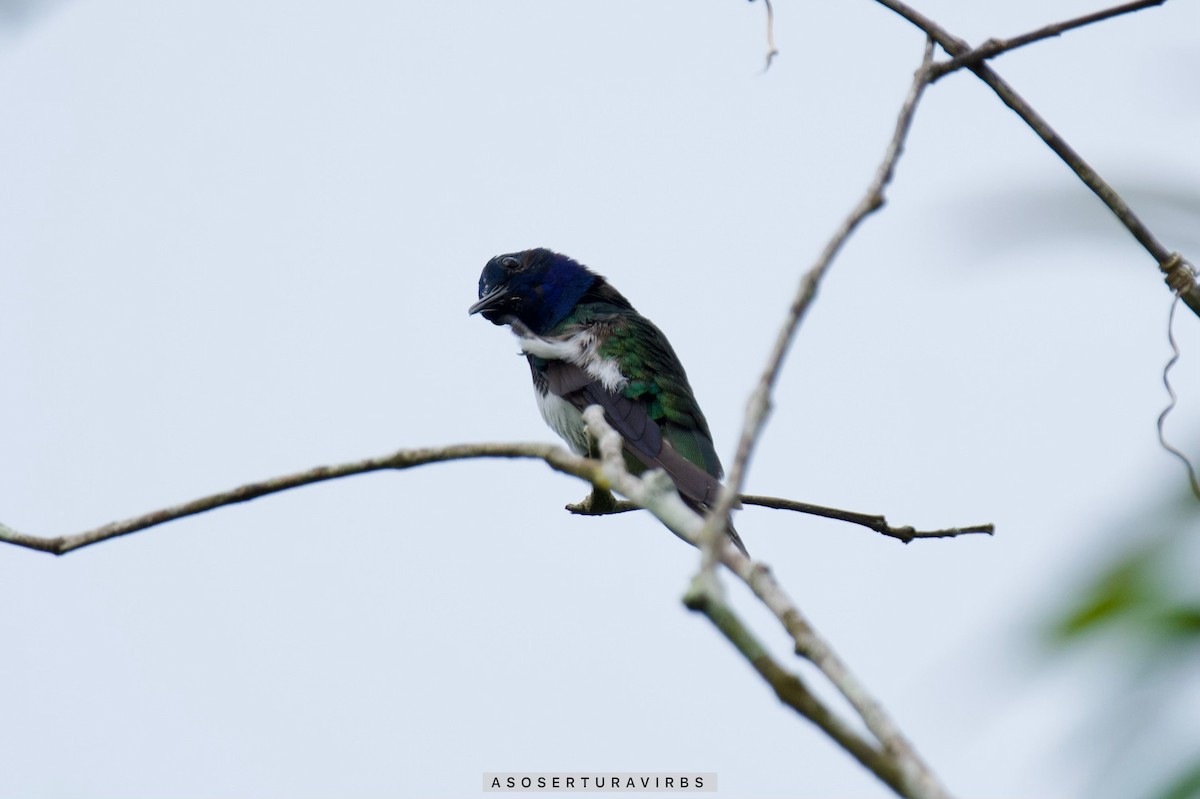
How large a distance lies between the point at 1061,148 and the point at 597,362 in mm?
4198

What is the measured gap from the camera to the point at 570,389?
19.9ft

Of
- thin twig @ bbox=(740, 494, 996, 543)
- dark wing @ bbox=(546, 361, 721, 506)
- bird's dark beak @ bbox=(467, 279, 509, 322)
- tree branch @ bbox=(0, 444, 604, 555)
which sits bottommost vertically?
tree branch @ bbox=(0, 444, 604, 555)

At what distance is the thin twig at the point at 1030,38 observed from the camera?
2047mm

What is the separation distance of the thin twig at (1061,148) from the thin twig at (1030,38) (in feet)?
0.12

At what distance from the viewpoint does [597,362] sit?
20.2 ft

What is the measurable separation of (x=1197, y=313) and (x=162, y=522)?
1.52 meters

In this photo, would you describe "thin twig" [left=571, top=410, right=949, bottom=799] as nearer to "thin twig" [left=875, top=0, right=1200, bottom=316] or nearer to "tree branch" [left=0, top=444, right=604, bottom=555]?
"tree branch" [left=0, top=444, right=604, bottom=555]

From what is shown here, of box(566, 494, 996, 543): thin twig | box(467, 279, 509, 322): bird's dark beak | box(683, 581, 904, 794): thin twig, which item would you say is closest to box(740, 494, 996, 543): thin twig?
box(566, 494, 996, 543): thin twig

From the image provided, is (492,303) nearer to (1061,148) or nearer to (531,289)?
(531,289)

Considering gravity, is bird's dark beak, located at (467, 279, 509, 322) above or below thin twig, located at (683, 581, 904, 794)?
above

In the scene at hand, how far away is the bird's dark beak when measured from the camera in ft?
21.6

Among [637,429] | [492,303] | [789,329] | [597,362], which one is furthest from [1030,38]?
[492,303]

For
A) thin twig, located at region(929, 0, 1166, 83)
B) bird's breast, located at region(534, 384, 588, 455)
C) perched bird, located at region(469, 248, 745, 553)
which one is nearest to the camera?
thin twig, located at region(929, 0, 1166, 83)

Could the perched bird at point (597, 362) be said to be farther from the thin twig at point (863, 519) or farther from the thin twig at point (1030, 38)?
the thin twig at point (1030, 38)
